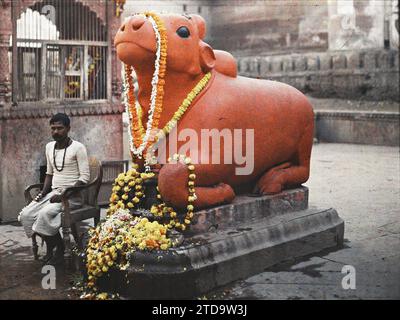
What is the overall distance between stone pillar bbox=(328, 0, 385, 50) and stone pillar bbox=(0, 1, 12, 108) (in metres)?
12.0

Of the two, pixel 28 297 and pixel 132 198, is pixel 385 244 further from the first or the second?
pixel 28 297

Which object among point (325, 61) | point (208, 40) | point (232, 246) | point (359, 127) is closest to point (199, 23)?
point (232, 246)

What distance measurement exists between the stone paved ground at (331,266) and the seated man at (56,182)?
0.31 m

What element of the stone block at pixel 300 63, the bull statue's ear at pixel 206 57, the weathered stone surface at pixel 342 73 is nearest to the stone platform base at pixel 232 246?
the bull statue's ear at pixel 206 57

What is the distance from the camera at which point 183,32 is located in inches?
189

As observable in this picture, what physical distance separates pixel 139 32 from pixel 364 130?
11.1m

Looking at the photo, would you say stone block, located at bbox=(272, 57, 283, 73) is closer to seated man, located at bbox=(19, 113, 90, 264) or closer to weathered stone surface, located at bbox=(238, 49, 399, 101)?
weathered stone surface, located at bbox=(238, 49, 399, 101)

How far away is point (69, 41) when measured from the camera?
7.29 m

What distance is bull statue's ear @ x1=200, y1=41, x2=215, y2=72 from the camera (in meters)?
4.96

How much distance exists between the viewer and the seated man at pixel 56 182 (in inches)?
198

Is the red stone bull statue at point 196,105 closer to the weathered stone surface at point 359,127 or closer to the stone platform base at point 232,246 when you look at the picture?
the stone platform base at point 232,246

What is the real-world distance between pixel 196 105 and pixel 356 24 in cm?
1291

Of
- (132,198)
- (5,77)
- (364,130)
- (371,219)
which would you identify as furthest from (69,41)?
(364,130)

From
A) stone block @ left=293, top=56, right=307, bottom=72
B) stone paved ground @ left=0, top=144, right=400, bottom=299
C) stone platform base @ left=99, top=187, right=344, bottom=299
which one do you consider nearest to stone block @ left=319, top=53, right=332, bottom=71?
stone block @ left=293, top=56, right=307, bottom=72
